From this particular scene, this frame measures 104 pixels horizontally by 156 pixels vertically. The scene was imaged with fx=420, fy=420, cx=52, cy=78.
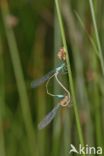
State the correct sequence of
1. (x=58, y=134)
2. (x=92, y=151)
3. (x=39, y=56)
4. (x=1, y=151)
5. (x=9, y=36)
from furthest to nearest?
(x=39, y=56) < (x=9, y=36) < (x=58, y=134) < (x=1, y=151) < (x=92, y=151)

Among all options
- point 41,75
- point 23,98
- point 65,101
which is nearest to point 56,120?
point 23,98

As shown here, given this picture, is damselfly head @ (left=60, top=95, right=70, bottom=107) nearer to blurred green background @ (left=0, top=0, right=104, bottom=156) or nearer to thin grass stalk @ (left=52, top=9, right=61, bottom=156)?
blurred green background @ (left=0, top=0, right=104, bottom=156)

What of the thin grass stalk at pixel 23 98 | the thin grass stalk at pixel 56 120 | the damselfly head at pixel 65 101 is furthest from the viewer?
the thin grass stalk at pixel 23 98

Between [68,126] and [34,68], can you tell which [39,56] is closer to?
[34,68]

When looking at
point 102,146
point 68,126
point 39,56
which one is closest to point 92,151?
point 102,146

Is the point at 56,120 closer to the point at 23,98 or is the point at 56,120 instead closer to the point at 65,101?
the point at 23,98

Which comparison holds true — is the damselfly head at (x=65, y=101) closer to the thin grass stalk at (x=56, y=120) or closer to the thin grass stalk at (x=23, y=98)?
the thin grass stalk at (x=56, y=120)

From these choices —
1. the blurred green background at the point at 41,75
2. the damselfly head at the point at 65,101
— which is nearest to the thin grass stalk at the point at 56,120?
the blurred green background at the point at 41,75

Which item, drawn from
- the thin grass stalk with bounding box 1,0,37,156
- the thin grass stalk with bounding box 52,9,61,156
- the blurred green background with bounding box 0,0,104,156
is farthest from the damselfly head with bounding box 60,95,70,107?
the thin grass stalk with bounding box 1,0,37,156
